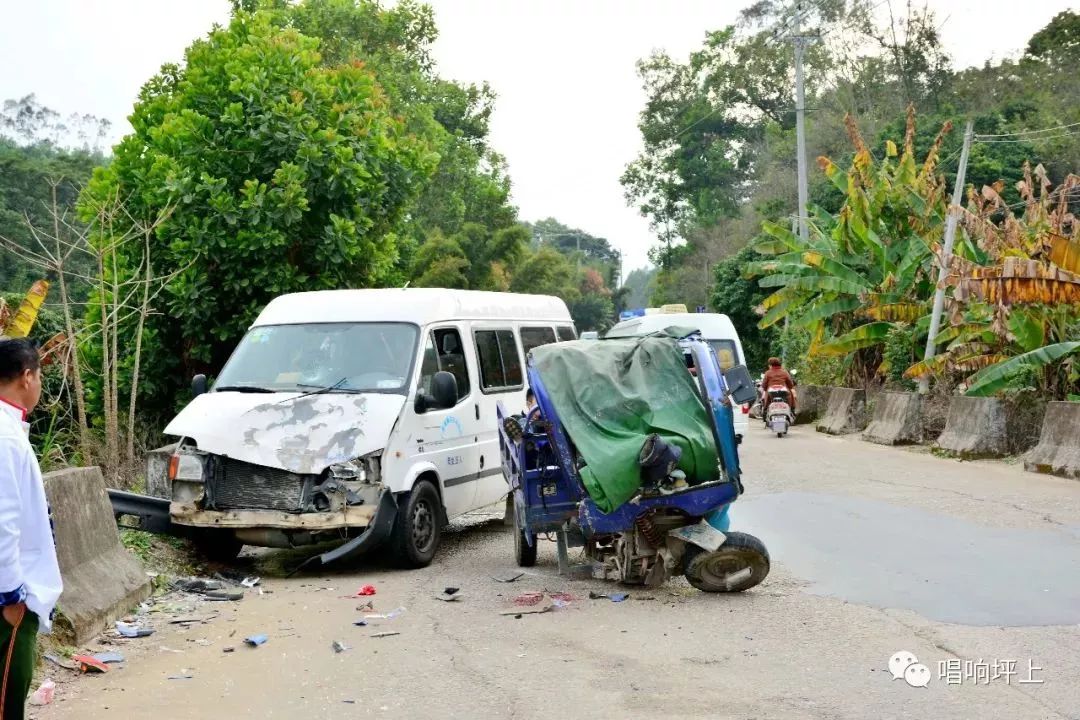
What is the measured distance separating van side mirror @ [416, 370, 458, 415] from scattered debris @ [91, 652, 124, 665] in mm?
3592

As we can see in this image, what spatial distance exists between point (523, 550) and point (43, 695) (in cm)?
454

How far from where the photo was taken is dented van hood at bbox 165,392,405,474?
9.16m

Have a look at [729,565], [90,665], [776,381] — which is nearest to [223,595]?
[90,665]

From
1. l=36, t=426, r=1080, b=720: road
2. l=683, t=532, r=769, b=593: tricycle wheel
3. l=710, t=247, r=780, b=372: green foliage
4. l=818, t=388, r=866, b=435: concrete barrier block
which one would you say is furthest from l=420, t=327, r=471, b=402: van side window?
l=710, t=247, r=780, b=372: green foliage

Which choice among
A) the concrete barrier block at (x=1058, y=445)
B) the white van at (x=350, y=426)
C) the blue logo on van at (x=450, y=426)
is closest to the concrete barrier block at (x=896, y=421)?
the concrete barrier block at (x=1058, y=445)

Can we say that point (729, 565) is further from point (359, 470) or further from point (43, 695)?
point (43, 695)

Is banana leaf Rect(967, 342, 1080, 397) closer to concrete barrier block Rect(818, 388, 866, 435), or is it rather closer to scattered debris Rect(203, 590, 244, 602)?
concrete barrier block Rect(818, 388, 866, 435)

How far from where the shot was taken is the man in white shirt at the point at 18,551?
4.01 m

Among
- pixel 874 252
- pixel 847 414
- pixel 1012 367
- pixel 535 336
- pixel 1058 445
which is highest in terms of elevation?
pixel 874 252

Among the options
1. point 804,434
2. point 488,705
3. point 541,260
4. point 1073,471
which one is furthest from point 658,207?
point 488,705

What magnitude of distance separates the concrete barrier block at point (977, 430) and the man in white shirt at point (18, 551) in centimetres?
1609

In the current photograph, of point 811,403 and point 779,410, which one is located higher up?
point 779,410

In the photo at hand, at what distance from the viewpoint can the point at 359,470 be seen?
926cm

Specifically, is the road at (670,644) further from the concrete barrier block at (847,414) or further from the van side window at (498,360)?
the concrete barrier block at (847,414)
